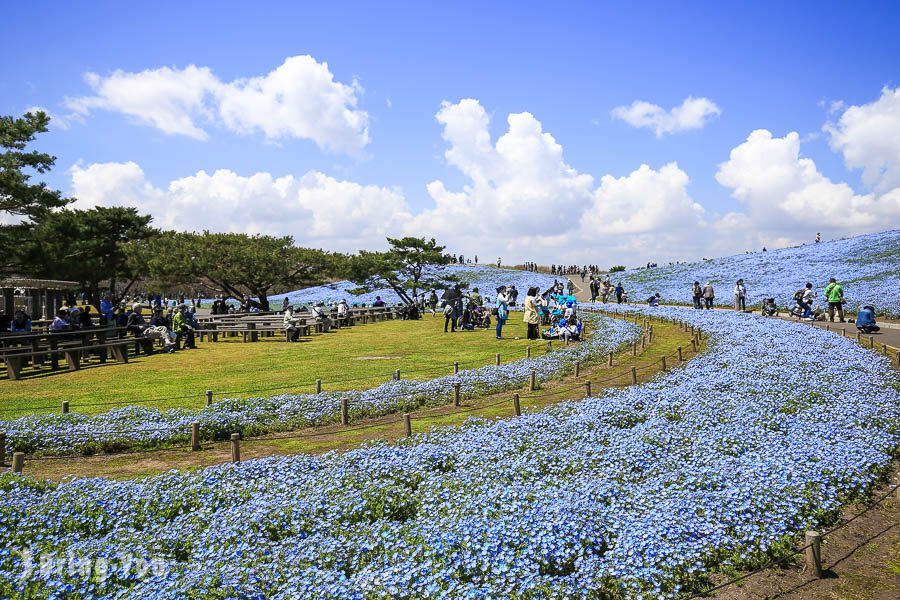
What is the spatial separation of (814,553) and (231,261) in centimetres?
3794

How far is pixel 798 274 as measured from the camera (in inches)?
1820

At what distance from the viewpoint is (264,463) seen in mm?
9164

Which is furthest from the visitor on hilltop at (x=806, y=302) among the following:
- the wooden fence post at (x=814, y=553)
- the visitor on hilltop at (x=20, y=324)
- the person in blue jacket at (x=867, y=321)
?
the visitor on hilltop at (x=20, y=324)

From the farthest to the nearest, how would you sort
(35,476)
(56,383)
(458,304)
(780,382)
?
(458,304)
(56,383)
(780,382)
(35,476)

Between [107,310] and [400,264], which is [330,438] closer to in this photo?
[107,310]

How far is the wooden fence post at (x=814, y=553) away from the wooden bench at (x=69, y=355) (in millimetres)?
21262

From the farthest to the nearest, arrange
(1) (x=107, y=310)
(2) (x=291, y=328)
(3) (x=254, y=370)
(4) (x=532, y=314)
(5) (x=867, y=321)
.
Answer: (2) (x=291, y=328) → (1) (x=107, y=310) → (4) (x=532, y=314) → (5) (x=867, y=321) → (3) (x=254, y=370)

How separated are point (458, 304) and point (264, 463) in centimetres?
2333

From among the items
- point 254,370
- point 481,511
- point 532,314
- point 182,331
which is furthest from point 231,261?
point 481,511

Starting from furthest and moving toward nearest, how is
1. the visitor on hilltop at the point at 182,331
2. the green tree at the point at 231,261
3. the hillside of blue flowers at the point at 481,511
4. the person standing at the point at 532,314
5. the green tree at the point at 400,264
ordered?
the green tree at the point at 400,264 → the green tree at the point at 231,261 → the visitor on hilltop at the point at 182,331 → the person standing at the point at 532,314 → the hillside of blue flowers at the point at 481,511

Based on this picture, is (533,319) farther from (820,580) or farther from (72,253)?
(72,253)

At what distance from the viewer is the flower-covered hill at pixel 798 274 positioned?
36531mm

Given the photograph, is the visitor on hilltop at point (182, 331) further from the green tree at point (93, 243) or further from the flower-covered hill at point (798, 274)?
the flower-covered hill at point (798, 274)

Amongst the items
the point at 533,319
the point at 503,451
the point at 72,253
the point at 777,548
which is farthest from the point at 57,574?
the point at 72,253
